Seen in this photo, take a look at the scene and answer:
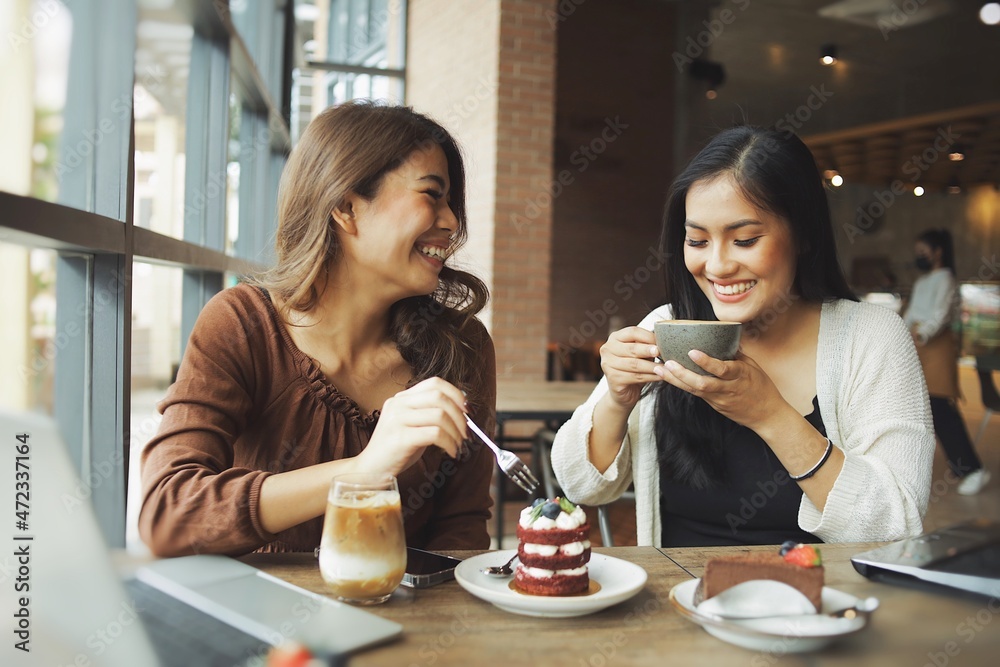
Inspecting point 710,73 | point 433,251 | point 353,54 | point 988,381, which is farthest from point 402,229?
point 353,54

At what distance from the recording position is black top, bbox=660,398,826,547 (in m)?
1.45

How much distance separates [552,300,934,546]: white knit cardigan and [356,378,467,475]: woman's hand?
546mm

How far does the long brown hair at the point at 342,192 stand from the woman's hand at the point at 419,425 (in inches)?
→ 18.4

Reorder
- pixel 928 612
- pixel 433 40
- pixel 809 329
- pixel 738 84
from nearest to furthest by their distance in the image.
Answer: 1. pixel 928 612
2. pixel 809 329
3. pixel 433 40
4. pixel 738 84

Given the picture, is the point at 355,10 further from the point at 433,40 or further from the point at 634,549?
the point at 634,549

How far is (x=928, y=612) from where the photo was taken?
3.02 ft

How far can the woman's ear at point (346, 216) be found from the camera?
1416 millimetres

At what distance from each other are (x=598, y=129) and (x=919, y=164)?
3226mm

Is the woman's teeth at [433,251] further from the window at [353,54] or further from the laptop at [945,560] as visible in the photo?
the window at [353,54]

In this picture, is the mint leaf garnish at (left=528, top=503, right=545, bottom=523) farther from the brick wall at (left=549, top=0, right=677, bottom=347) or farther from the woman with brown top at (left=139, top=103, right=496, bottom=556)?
the brick wall at (left=549, top=0, right=677, bottom=347)

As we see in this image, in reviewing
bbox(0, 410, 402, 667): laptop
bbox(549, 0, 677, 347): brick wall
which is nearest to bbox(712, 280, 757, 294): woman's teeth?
bbox(0, 410, 402, 667): laptop

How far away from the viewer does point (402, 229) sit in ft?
4.57

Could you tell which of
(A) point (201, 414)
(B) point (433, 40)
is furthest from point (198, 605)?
(B) point (433, 40)

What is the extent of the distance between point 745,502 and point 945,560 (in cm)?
47
